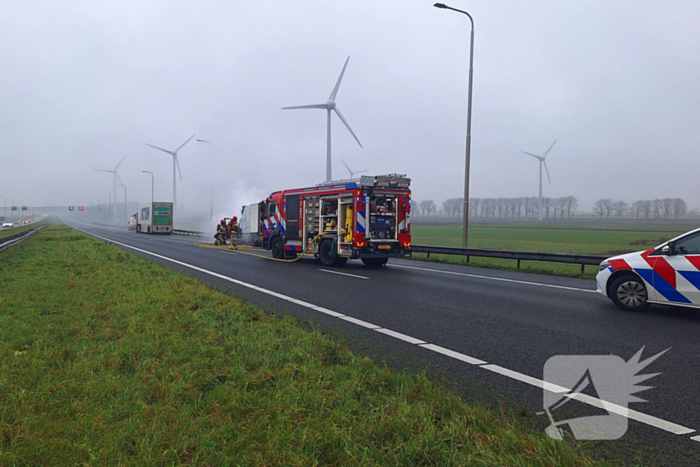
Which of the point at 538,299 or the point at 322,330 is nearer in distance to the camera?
the point at 322,330

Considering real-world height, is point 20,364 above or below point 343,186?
below

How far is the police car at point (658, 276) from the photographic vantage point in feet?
24.6

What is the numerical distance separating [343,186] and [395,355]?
412 inches

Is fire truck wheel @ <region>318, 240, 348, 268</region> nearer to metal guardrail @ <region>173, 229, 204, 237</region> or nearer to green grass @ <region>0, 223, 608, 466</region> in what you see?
green grass @ <region>0, 223, 608, 466</region>

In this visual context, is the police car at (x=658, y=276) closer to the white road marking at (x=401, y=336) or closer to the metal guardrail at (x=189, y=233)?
the white road marking at (x=401, y=336)

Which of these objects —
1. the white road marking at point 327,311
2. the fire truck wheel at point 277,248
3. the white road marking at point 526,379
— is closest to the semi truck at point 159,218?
the fire truck wheel at point 277,248

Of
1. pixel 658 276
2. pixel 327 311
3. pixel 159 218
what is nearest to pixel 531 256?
pixel 658 276

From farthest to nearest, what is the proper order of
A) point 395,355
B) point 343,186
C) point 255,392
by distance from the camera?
point 343,186 → point 395,355 → point 255,392

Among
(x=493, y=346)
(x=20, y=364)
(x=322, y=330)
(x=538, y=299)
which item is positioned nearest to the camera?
(x=20, y=364)

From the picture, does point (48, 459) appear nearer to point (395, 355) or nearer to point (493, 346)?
point (395, 355)

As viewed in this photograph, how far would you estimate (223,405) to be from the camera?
3699 millimetres

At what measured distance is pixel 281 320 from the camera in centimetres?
702

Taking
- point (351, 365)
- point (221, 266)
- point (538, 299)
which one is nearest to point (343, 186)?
point (221, 266)

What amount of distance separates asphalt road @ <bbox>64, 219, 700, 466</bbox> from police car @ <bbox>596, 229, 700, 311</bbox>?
0.27 m
